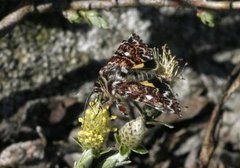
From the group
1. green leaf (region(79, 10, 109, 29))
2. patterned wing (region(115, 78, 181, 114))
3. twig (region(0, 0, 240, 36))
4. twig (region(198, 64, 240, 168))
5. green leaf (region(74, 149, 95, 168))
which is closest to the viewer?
patterned wing (region(115, 78, 181, 114))

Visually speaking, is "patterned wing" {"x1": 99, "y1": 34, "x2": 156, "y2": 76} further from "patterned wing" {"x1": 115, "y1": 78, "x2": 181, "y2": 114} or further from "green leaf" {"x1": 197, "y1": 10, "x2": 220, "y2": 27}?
"green leaf" {"x1": 197, "y1": 10, "x2": 220, "y2": 27}

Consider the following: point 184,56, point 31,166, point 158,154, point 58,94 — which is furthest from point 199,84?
point 31,166

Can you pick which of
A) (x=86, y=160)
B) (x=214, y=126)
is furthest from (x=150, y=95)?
(x=214, y=126)

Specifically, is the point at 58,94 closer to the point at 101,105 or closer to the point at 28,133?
the point at 28,133

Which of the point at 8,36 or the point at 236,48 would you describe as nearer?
the point at 8,36

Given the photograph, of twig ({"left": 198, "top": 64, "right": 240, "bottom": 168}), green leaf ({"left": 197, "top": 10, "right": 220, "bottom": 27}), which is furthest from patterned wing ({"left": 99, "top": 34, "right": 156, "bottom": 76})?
twig ({"left": 198, "top": 64, "right": 240, "bottom": 168})

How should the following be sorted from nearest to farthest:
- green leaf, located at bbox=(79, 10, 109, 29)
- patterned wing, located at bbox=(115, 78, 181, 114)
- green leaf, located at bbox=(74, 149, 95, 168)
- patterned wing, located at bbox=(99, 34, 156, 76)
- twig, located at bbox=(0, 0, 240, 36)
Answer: patterned wing, located at bbox=(115, 78, 181, 114) < green leaf, located at bbox=(74, 149, 95, 168) < patterned wing, located at bbox=(99, 34, 156, 76) < twig, located at bbox=(0, 0, 240, 36) < green leaf, located at bbox=(79, 10, 109, 29)
